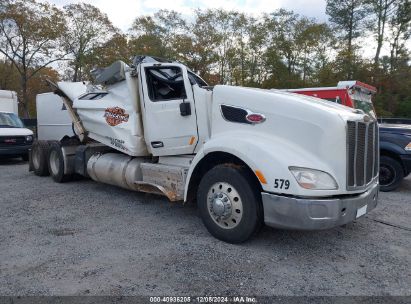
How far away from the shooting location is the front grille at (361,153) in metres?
4.04

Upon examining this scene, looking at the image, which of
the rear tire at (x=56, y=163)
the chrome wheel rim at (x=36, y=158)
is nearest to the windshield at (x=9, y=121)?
the chrome wheel rim at (x=36, y=158)

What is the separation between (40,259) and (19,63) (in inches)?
1113

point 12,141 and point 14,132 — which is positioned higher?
point 14,132

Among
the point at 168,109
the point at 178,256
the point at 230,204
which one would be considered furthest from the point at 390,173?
the point at 178,256

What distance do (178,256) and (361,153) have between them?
2435mm

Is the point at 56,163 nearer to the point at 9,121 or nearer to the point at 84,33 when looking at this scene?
the point at 9,121

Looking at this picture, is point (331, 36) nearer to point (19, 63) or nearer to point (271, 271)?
point (19, 63)

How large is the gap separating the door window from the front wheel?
163 cm

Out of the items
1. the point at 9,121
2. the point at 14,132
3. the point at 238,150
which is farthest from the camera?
the point at 9,121

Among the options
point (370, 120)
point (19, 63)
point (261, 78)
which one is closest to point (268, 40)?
point (261, 78)

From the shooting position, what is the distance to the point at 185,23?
3556cm

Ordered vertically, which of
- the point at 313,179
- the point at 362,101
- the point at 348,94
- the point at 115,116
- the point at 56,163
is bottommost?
the point at 56,163

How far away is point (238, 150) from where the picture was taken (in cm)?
426

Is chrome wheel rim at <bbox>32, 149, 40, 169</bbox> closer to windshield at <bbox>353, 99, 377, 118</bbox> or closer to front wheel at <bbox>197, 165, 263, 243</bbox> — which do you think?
front wheel at <bbox>197, 165, 263, 243</bbox>
